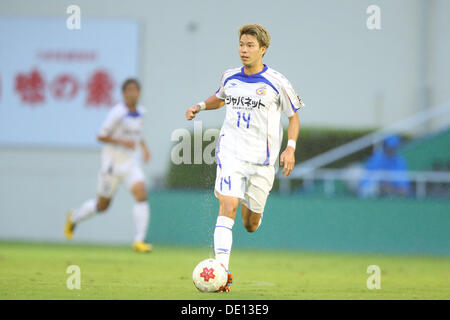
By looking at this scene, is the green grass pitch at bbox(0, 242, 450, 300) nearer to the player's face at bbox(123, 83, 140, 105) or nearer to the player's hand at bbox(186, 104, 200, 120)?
the player's hand at bbox(186, 104, 200, 120)

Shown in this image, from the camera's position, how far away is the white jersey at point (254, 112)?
807 cm

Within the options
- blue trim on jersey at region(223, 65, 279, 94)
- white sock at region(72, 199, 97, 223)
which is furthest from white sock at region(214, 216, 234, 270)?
white sock at region(72, 199, 97, 223)

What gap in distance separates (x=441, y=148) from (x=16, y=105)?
9.83 m

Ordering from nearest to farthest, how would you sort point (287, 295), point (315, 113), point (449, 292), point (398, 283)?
1. point (287, 295)
2. point (449, 292)
3. point (398, 283)
4. point (315, 113)

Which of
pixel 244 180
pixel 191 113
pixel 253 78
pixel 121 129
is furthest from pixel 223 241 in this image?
pixel 121 129

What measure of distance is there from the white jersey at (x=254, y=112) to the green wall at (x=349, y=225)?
25.6ft

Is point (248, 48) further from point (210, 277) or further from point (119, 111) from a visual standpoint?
point (119, 111)

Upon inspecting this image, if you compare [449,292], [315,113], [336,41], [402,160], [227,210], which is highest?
[336,41]

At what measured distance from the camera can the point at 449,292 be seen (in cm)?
818

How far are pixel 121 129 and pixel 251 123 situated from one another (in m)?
5.98

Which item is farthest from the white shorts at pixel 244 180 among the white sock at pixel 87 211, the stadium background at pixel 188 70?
the stadium background at pixel 188 70

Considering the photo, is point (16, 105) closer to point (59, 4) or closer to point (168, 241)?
point (59, 4)

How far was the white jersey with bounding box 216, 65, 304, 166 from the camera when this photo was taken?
8070 mm
